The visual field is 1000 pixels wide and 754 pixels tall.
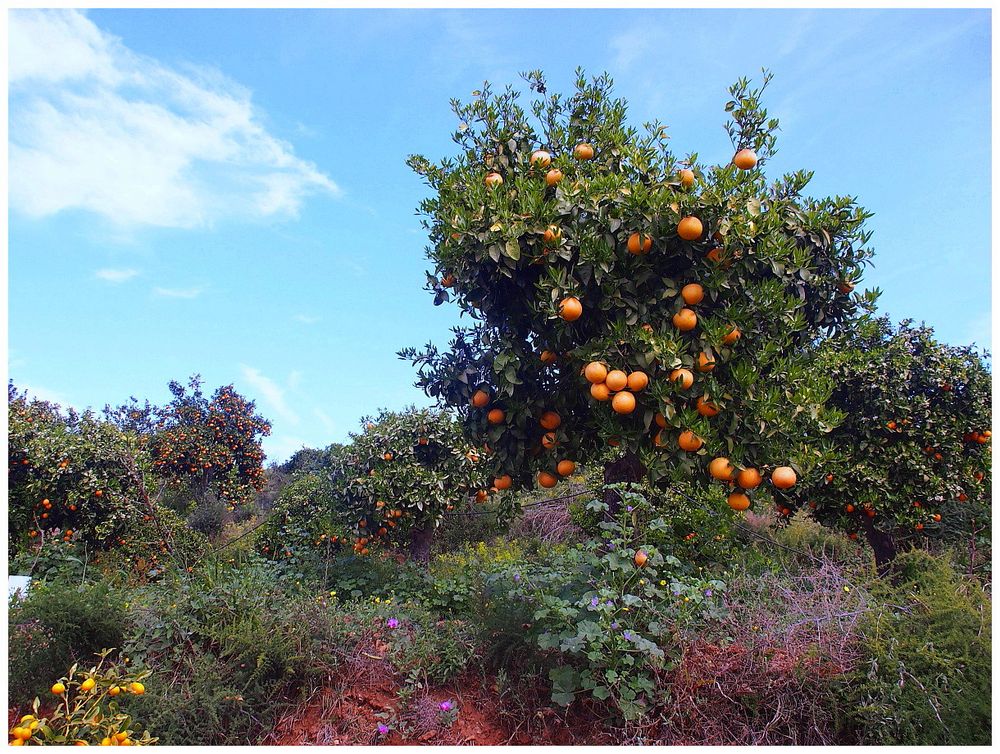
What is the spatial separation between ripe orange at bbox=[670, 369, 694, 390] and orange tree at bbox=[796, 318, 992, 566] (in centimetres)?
390

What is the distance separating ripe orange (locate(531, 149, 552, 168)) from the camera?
3811mm

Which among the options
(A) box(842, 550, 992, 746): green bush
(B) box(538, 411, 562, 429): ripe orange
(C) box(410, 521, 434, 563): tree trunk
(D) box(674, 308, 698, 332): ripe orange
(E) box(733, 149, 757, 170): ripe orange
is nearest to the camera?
(A) box(842, 550, 992, 746): green bush

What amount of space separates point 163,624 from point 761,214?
161 inches

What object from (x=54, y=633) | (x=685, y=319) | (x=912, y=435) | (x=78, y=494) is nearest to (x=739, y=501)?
(x=685, y=319)

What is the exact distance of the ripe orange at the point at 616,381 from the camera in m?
3.00

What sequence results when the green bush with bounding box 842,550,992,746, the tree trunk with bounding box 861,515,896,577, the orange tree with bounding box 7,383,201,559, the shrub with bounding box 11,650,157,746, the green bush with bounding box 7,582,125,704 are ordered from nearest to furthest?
the shrub with bounding box 11,650,157,746 < the green bush with bounding box 842,550,992,746 < the green bush with bounding box 7,582,125,704 < the tree trunk with bounding box 861,515,896,577 < the orange tree with bounding box 7,383,201,559

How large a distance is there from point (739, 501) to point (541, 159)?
7.61 feet

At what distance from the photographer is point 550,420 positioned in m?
3.66

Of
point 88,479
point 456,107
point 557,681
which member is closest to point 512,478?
point 557,681

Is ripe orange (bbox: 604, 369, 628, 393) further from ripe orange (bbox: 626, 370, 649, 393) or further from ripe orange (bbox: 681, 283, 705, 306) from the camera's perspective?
ripe orange (bbox: 681, 283, 705, 306)

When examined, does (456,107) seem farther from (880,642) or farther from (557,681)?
(880,642)

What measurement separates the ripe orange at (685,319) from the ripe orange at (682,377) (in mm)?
260

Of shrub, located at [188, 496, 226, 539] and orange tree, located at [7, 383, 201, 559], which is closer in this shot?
orange tree, located at [7, 383, 201, 559]

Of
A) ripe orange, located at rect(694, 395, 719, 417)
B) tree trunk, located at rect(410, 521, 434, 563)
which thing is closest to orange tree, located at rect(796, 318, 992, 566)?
ripe orange, located at rect(694, 395, 719, 417)
